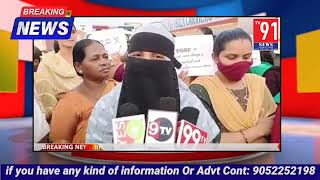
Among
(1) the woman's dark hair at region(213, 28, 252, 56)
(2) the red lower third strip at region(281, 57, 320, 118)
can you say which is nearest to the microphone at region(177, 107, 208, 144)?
(1) the woman's dark hair at region(213, 28, 252, 56)

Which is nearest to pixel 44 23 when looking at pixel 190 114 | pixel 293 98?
pixel 190 114

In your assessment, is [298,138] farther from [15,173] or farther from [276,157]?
[15,173]

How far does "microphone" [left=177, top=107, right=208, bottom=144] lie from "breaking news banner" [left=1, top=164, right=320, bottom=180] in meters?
0.20

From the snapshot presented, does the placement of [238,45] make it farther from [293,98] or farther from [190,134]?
[190,134]

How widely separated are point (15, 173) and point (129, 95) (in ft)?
3.23

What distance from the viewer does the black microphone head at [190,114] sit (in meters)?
2.87

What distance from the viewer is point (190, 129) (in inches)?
113

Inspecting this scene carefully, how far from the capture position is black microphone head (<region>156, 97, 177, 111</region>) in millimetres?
2850

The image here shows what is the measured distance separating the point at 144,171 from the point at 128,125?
0.36 m

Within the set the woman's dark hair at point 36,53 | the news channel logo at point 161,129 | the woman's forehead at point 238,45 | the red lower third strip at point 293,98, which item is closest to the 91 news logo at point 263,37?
the woman's forehead at point 238,45

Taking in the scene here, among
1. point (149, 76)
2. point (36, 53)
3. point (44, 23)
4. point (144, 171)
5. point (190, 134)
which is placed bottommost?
point (144, 171)

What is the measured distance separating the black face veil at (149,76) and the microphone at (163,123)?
3 centimetres

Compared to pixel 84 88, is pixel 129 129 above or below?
below

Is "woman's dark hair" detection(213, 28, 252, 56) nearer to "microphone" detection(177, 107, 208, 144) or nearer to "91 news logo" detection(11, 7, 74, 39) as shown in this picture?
"microphone" detection(177, 107, 208, 144)
